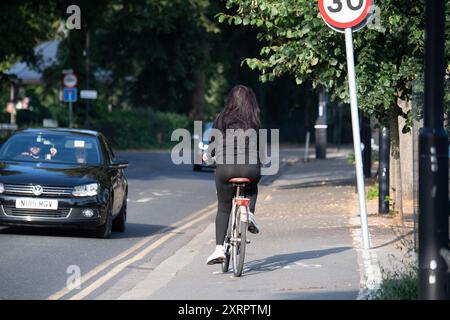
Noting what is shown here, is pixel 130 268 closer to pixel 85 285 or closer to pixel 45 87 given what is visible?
pixel 85 285

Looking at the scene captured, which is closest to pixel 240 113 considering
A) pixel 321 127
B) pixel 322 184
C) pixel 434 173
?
pixel 434 173

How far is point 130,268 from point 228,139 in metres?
2.04

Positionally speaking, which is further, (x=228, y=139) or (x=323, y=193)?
(x=323, y=193)

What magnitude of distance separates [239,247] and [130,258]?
2.59m

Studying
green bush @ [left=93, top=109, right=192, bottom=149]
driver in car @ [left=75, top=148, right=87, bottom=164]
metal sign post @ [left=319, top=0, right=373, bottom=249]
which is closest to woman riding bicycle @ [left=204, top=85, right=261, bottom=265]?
metal sign post @ [left=319, top=0, right=373, bottom=249]

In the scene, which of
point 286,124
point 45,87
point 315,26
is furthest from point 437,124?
point 286,124

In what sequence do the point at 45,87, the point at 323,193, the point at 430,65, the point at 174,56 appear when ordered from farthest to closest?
the point at 45,87 < the point at 174,56 < the point at 323,193 < the point at 430,65

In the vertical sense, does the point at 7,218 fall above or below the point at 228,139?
below

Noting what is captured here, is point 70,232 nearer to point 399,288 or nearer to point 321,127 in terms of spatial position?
point 399,288

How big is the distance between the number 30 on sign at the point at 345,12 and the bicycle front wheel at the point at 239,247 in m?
2.90

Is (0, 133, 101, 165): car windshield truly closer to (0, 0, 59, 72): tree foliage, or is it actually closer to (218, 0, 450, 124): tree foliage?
(218, 0, 450, 124): tree foliage

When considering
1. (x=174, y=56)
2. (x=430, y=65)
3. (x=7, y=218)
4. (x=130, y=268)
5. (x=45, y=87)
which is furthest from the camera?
(x=45, y=87)

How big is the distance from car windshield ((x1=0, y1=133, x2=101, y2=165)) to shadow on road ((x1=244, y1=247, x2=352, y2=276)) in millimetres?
4178

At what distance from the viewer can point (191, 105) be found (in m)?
68.2
